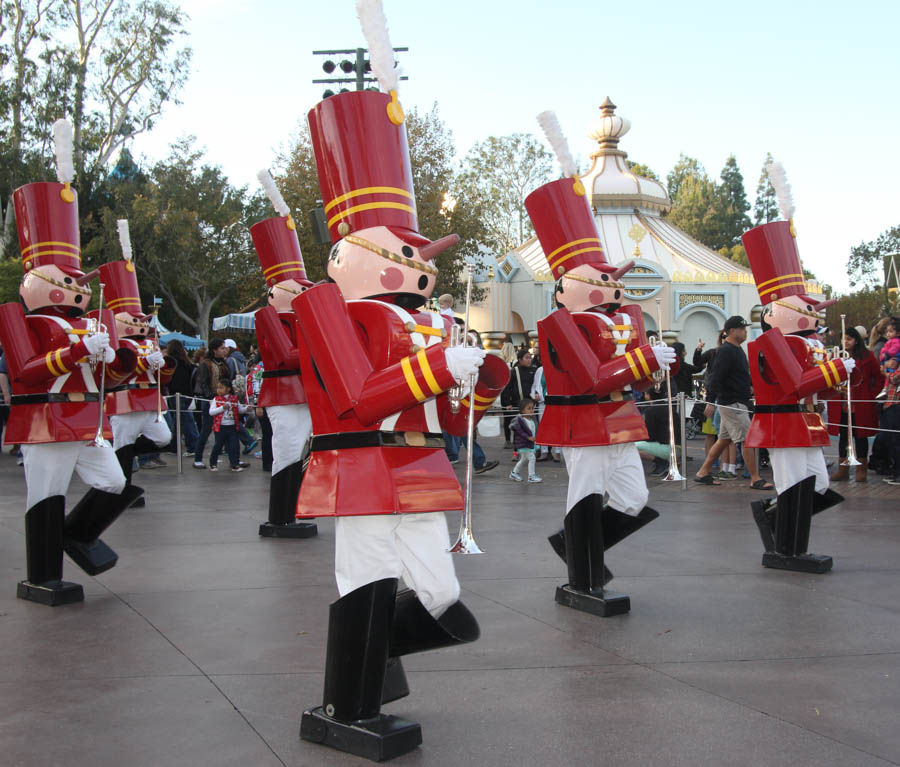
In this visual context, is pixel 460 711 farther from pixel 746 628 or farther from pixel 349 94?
pixel 349 94

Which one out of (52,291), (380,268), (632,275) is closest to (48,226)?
(52,291)

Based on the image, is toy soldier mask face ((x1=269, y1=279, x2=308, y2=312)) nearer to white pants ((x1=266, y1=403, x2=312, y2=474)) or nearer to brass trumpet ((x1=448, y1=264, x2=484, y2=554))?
white pants ((x1=266, y1=403, x2=312, y2=474))

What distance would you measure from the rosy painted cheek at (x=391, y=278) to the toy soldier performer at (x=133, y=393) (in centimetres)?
633

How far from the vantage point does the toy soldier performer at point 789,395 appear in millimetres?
6570

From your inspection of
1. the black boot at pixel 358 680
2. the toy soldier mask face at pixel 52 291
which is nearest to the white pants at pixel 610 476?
the black boot at pixel 358 680

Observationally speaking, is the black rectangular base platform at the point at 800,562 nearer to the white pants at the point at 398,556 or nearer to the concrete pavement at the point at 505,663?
→ the concrete pavement at the point at 505,663

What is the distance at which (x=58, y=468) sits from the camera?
232 inches

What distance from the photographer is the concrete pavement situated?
360cm

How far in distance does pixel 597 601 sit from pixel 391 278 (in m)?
2.45

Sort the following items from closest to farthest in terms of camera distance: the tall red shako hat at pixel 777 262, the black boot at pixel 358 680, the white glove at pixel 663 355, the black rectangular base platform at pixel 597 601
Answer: the black boot at pixel 358 680 → the white glove at pixel 663 355 → the black rectangular base platform at pixel 597 601 → the tall red shako hat at pixel 777 262

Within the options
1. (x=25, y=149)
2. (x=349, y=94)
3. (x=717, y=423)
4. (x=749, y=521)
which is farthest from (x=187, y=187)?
(x=349, y=94)

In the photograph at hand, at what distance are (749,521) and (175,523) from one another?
5.05 meters

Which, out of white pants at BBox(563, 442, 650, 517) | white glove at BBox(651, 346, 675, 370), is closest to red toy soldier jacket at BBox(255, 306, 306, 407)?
white pants at BBox(563, 442, 650, 517)

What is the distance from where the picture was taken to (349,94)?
13.5 ft
